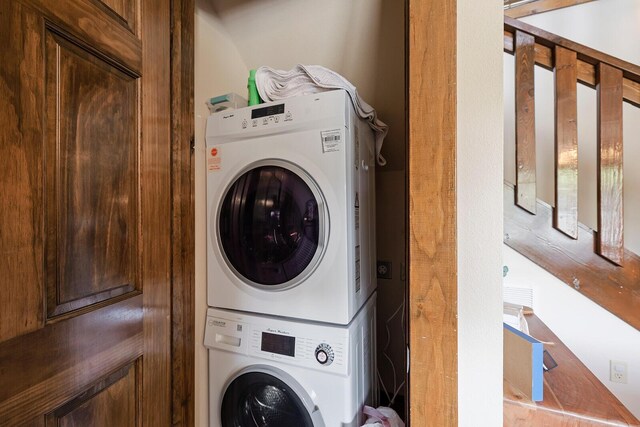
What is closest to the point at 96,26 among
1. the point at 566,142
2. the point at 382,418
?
the point at 382,418

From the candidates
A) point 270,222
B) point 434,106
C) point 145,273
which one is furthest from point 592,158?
point 145,273

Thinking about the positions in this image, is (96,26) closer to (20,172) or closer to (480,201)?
(20,172)

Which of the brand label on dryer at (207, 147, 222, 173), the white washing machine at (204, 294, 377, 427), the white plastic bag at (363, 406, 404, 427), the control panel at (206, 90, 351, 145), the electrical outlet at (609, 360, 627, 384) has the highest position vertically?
the control panel at (206, 90, 351, 145)

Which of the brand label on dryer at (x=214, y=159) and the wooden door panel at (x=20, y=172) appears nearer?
the wooden door panel at (x=20, y=172)

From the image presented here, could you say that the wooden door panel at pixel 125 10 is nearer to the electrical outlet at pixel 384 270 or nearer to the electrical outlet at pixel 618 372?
the electrical outlet at pixel 384 270

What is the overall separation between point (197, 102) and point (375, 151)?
0.86m

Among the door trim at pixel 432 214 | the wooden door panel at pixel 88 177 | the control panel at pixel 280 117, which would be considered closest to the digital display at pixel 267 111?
the control panel at pixel 280 117

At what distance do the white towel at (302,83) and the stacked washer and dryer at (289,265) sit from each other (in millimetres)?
106

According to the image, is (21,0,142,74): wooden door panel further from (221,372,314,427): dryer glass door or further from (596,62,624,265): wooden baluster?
(596,62,624,265): wooden baluster

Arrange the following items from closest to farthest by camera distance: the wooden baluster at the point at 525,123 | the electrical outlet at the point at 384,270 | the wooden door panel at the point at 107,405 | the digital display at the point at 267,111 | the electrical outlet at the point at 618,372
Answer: the wooden door panel at the point at 107,405 < the digital display at the point at 267,111 < the wooden baluster at the point at 525,123 < the electrical outlet at the point at 384,270 < the electrical outlet at the point at 618,372

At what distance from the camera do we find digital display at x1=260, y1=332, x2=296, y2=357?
98 centimetres

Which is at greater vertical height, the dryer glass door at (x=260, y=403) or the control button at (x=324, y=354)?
the control button at (x=324, y=354)

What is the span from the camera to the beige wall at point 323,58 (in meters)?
1.18

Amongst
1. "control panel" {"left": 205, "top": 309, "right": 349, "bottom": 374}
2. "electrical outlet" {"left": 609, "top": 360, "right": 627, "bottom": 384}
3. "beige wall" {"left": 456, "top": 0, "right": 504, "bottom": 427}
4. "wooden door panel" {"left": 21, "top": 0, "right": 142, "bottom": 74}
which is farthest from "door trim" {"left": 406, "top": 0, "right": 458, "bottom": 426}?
"electrical outlet" {"left": 609, "top": 360, "right": 627, "bottom": 384}
